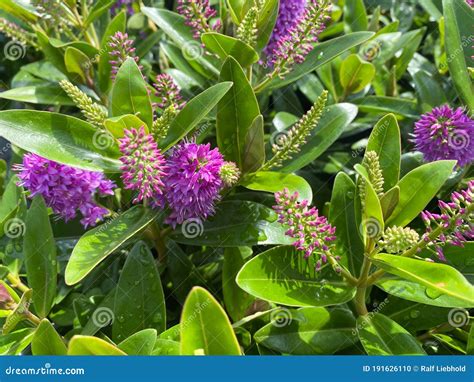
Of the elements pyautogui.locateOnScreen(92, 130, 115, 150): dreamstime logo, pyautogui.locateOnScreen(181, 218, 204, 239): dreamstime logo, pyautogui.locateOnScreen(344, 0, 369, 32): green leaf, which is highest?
pyautogui.locateOnScreen(344, 0, 369, 32): green leaf

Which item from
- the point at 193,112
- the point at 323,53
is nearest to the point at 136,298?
the point at 193,112

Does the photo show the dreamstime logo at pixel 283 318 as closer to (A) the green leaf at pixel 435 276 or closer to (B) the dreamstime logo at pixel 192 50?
(A) the green leaf at pixel 435 276

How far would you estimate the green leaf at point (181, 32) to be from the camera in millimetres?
1878

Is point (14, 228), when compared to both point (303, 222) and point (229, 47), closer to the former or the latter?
point (229, 47)

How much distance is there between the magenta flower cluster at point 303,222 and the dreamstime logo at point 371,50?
3.33 ft

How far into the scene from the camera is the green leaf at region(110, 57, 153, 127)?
1.45 m

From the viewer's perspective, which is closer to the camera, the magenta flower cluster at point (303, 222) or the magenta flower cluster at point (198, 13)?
the magenta flower cluster at point (303, 222)

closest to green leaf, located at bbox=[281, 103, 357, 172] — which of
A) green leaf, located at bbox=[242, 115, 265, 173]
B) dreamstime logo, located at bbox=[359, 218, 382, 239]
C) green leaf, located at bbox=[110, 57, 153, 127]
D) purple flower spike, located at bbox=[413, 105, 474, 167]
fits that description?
green leaf, located at bbox=[242, 115, 265, 173]

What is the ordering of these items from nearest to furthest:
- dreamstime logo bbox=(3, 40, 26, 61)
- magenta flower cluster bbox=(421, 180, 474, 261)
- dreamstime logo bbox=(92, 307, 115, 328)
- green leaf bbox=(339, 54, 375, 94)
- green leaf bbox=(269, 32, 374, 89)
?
magenta flower cluster bbox=(421, 180, 474, 261)
dreamstime logo bbox=(92, 307, 115, 328)
green leaf bbox=(269, 32, 374, 89)
green leaf bbox=(339, 54, 375, 94)
dreamstime logo bbox=(3, 40, 26, 61)

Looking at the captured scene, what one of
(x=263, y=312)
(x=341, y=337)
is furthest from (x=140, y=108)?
(x=341, y=337)

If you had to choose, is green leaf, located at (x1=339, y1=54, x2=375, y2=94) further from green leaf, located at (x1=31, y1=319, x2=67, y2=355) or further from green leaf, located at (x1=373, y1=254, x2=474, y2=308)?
green leaf, located at (x1=31, y1=319, x2=67, y2=355)

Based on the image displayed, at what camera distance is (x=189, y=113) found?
142 centimetres

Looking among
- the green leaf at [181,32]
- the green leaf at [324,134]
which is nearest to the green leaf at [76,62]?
the green leaf at [181,32]

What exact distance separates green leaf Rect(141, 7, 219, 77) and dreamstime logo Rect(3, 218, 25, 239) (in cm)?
76
